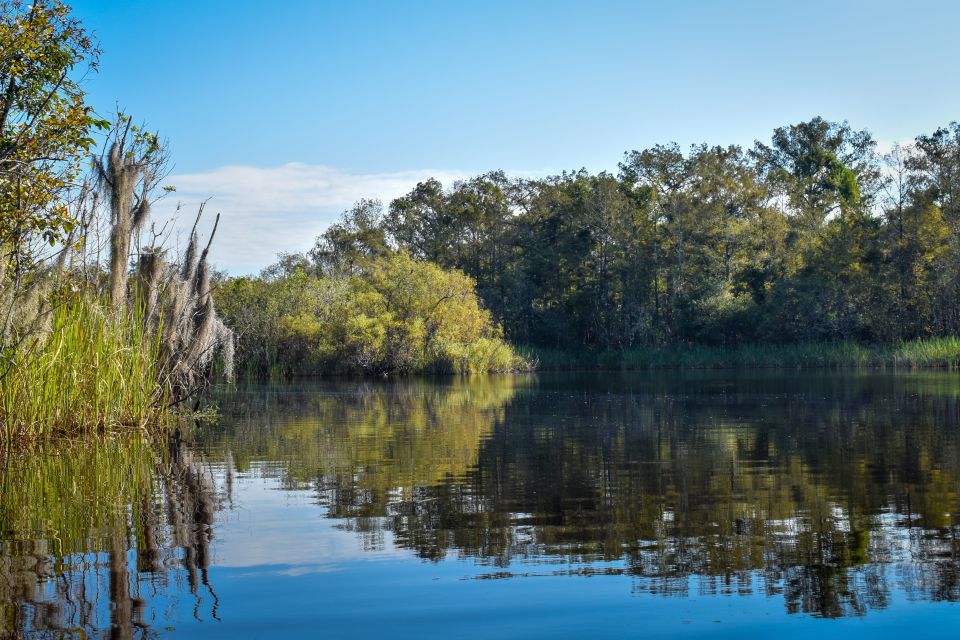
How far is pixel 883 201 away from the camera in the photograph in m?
57.6

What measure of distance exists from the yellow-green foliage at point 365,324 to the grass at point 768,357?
8163 mm

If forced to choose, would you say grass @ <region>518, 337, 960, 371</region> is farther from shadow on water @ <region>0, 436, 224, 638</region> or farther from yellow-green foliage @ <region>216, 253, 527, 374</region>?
shadow on water @ <region>0, 436, 224, 638</region>

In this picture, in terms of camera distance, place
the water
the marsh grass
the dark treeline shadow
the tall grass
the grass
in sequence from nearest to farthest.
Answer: the water, the dark treeline shadow, the marsh grass, the tall grass, the grass

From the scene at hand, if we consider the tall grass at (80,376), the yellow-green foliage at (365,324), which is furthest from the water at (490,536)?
the yellow-green foliage at (365,324)

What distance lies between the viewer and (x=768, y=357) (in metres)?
53.9

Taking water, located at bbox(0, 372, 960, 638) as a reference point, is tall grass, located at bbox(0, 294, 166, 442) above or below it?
above

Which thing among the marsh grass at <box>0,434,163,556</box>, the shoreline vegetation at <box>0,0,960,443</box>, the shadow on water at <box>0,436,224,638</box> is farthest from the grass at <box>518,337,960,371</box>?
the shadow on water at <box>0,436,224,638</box>

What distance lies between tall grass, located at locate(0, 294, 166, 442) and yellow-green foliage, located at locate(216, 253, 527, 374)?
32902 millimetres

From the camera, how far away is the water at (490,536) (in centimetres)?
530

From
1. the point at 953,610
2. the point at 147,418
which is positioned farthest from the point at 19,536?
the point at 147,418

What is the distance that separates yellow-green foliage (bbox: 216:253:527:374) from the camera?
48.9m

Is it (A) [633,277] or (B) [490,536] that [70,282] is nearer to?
(B) [490,536]

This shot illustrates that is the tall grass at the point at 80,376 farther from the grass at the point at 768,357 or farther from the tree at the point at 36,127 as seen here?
the grass at the point at 768,357

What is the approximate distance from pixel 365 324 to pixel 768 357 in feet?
75.5
